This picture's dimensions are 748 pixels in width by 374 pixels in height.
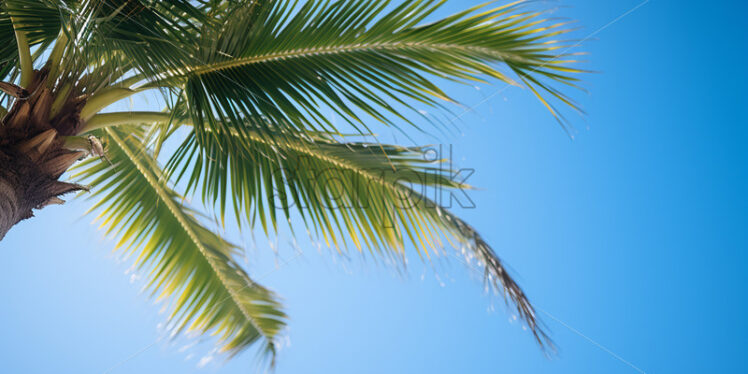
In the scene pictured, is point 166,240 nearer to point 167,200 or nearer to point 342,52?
point 167,200

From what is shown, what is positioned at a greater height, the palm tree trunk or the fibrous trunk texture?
the fibrous trunk texture

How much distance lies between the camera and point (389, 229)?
2.41 metres

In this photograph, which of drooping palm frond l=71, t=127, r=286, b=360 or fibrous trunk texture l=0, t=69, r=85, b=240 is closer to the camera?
fibrous trunk texture l=0, t=69, r=85, b=240

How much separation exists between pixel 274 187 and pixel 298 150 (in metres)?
0.20

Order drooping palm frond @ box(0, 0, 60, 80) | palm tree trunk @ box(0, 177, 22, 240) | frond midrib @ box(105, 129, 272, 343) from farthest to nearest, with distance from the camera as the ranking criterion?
1. frond midrib @ box(105, 129, 272, 343)
2. drooping palm frond @ box(0, 0, 60, 80)
3. palm tree trunk @ box(0, 177, 22, 240)

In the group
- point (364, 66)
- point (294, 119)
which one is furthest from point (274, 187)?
point (364, 66)

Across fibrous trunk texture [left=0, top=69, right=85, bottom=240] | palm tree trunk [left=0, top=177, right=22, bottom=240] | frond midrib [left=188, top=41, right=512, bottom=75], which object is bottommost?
palm tree trunk [left=0, top=177, right=22, bottom=240]

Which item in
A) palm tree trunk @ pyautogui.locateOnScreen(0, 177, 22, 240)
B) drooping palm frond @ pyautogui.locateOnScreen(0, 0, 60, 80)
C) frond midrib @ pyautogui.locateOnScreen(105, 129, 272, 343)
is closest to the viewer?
palm tree trunk @ pyautogui.locateOnScreen(0, 177, 22, 240)

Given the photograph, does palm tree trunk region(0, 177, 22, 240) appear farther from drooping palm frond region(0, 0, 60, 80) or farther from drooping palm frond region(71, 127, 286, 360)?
drooping palm frond region(71, 127, 286, 360)

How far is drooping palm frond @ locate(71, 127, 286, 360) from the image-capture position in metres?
3.11

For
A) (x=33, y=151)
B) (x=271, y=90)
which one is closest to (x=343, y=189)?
(x=271, y=90)

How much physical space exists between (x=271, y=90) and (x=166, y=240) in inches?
60.8

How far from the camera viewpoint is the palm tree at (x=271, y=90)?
1.96m

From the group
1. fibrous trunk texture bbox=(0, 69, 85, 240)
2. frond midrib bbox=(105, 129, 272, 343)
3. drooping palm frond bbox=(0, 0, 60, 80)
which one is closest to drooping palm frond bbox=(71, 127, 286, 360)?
frond midrib bbox=(105, 129, 272, 343)
